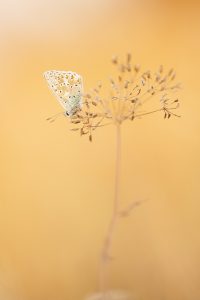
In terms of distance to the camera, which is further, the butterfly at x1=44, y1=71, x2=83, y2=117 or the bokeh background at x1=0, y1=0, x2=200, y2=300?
the bokeh background at x1=0, y1=0, x2=200, y2=300

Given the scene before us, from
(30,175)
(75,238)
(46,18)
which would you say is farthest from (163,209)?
(46,18)

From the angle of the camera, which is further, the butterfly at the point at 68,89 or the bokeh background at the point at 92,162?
the bokeh background at the point at 92,162

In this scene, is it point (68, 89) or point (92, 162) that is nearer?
point (68, 89)

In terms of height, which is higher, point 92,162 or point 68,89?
point 68,89
